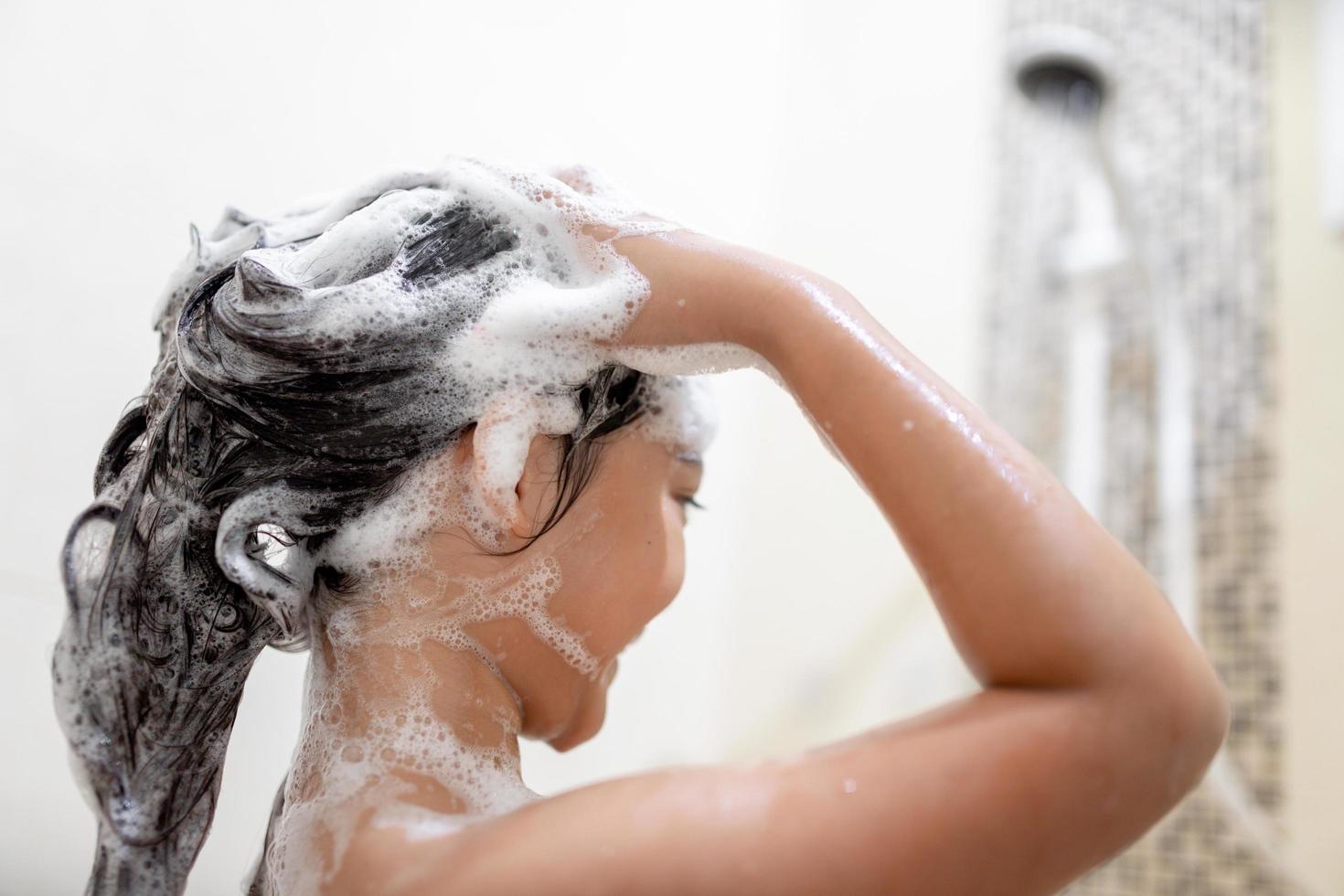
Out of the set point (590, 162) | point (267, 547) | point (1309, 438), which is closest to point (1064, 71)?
point (1309, 438)

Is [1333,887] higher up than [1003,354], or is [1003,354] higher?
[1003,354]

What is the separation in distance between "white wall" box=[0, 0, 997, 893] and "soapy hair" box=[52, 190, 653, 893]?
0.40ft

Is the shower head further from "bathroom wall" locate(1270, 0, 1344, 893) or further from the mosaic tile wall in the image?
"bathroom wall" locate(1270, 0, 1344, 893)

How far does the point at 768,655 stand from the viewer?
1.79 metres

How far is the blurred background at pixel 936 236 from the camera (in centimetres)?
101

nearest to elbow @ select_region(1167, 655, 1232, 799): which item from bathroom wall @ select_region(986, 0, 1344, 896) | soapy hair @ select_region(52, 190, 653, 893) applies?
soapy hair @ select_region(52, 190, 653, 893)

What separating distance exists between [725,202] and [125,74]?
1.11m

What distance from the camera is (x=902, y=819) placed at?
41 cm

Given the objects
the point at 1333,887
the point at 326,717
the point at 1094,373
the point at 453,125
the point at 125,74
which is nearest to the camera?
the point at 326,717

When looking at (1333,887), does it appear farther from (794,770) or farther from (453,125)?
(453,125)

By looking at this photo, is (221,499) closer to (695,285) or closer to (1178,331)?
(695,285)

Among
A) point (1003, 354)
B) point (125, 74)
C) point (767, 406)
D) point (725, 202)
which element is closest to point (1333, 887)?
point (1003, 354)

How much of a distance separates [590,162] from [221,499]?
917mm

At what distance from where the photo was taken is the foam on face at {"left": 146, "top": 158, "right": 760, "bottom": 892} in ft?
1.87
